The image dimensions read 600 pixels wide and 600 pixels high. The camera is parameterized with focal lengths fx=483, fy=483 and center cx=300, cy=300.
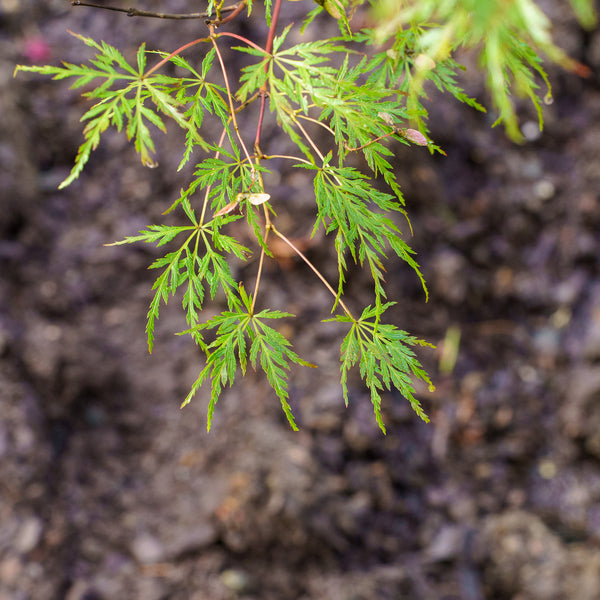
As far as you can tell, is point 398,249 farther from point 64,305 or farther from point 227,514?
point 64,305

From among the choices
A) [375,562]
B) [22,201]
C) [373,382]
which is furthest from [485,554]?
[22,201]

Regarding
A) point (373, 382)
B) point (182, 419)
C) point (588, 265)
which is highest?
point (373, 382)

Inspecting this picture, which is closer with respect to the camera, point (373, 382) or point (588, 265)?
point (373, 382)

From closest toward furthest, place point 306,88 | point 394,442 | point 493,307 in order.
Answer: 1. point 306,88
2. point 394,442
3. point 493,307

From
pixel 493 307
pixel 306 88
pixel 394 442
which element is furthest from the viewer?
pixel 493 307

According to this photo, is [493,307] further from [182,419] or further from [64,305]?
[64,305]

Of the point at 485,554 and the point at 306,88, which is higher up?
the point at 306,88
